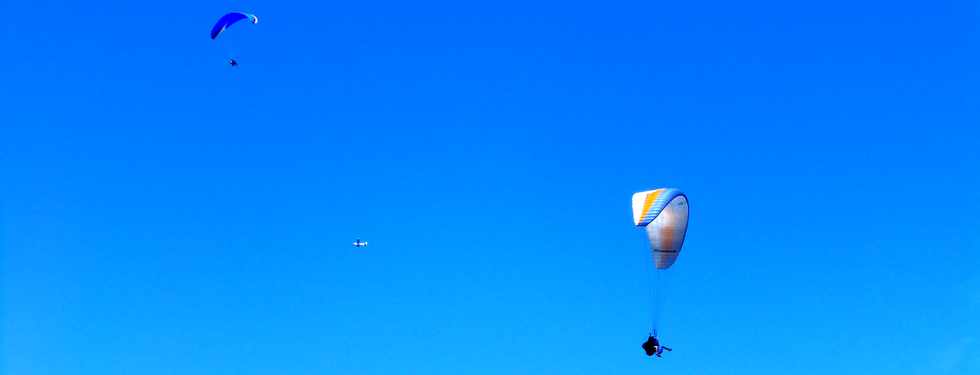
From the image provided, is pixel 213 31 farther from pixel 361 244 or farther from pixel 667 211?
pixel 667 211

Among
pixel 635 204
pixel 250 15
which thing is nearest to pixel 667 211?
pixel 635 204

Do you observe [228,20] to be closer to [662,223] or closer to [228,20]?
[228,20]

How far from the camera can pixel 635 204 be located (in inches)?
2244

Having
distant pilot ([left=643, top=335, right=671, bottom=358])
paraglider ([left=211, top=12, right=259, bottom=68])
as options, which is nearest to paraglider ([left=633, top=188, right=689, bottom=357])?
distant pilot ([left=643, top=335, right=671, bottom=358])

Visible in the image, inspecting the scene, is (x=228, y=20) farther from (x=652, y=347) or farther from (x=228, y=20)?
(x=652, y=347)

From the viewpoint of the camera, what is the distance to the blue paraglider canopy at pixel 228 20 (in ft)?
249

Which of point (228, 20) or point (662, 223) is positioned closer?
point (662, 223)

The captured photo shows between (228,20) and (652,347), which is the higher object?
(228,20)

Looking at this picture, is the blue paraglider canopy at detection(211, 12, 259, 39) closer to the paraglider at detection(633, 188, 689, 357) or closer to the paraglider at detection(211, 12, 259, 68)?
the paraglider at detection(211, 12, 259, 68)

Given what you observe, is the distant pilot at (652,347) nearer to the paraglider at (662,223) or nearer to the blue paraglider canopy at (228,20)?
the paraglider at (662,223)

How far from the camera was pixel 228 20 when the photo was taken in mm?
77000

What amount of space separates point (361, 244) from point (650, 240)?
42.4 metres

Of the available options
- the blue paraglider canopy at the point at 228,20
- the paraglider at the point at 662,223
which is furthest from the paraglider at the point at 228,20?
the paraglider at the point at 662,223

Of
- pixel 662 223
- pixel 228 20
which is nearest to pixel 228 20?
pixel 228 20
